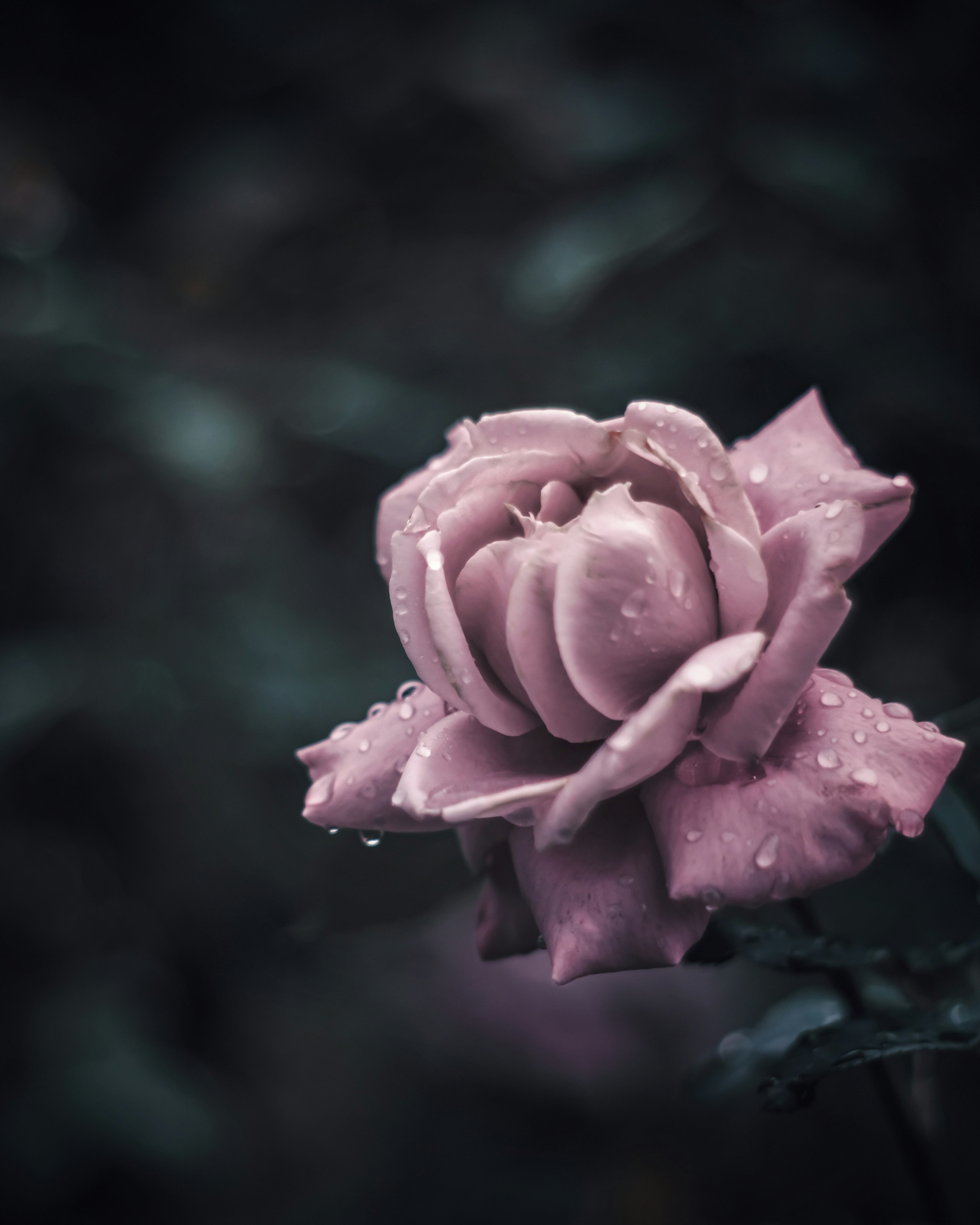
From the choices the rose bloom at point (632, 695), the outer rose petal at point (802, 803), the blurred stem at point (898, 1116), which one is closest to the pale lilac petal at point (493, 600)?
the rose bloom at point (632, 695)

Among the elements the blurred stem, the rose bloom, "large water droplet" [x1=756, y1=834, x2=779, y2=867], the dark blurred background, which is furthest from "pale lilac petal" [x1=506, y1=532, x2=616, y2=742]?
the dark blurred background

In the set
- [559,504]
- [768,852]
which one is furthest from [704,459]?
[768,852]

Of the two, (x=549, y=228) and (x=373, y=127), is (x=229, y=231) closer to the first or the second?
(x=373, y=127)

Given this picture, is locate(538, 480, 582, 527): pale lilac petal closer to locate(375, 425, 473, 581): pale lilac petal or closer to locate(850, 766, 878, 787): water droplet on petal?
locate(375, 425, 473, 581): pale lilac petal

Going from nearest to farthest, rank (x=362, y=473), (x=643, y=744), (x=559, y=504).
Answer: (x=643, y=744) < (x=559, y=504) < (x=362, y=473)

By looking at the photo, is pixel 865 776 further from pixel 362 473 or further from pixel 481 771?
pixel 362 473

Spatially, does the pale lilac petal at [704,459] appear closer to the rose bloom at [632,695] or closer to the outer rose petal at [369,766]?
the rose bloom at [632,695]

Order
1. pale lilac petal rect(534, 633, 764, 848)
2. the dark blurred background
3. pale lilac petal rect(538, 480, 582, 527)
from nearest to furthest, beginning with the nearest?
pale lilac petal rect(534, 633, 764, 848) < pale lilac petal rect(538, 480, 582, 527) < the dark blurred background
